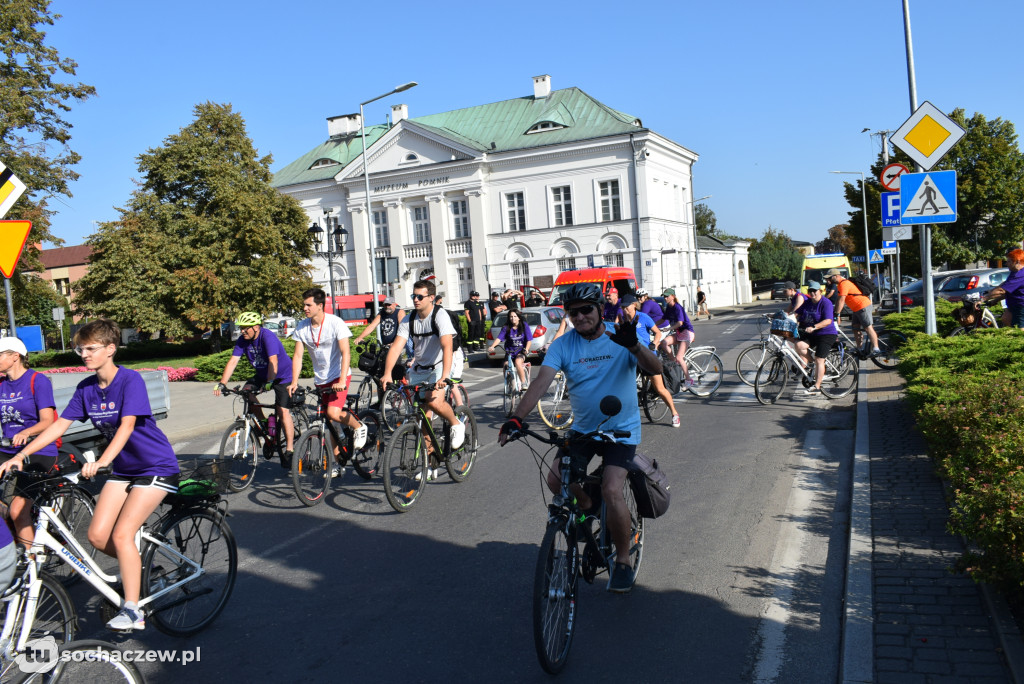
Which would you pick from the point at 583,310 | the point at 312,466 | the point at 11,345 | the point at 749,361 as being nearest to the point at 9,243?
the point at 11,345

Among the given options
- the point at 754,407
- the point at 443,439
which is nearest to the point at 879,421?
the point at 754,407

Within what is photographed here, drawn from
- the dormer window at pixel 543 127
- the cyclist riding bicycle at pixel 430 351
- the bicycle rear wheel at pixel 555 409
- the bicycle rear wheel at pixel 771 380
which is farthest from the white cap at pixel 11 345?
the dormer window at pixel 543 127

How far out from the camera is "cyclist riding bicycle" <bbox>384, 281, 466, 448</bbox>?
25.0 ft

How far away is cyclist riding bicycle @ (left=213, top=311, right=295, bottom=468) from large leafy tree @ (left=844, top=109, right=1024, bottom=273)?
124 feet

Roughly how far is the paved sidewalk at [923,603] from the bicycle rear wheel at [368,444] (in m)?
4.44

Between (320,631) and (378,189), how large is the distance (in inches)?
2032

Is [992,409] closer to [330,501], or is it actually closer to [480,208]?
[330,501]

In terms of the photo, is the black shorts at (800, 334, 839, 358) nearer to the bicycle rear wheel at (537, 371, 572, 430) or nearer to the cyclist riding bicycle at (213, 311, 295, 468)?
the bicycle rear wheel at (537, 371, 572, 430)

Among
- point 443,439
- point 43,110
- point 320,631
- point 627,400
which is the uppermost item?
point 43,110

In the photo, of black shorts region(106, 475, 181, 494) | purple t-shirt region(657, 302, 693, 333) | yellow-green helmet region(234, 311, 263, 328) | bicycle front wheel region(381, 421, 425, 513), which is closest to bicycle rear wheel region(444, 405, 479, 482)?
bicycle front wheel region(381, 421, 425, 513)

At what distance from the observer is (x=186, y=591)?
186 inches

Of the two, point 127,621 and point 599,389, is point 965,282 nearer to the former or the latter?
point 599,389

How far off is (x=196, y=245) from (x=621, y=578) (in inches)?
1279

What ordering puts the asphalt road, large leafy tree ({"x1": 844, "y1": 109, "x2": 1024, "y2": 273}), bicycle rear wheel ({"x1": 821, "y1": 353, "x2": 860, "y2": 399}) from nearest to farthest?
1. the asphalt road
2. bicycle rear wheel ({"x1": 821, "y1": 353, "x2": 860, "y2": 399})
3. large leafy tree ({"x1": 844, "y1": 109, "x2": 1024, "y2": 273})
